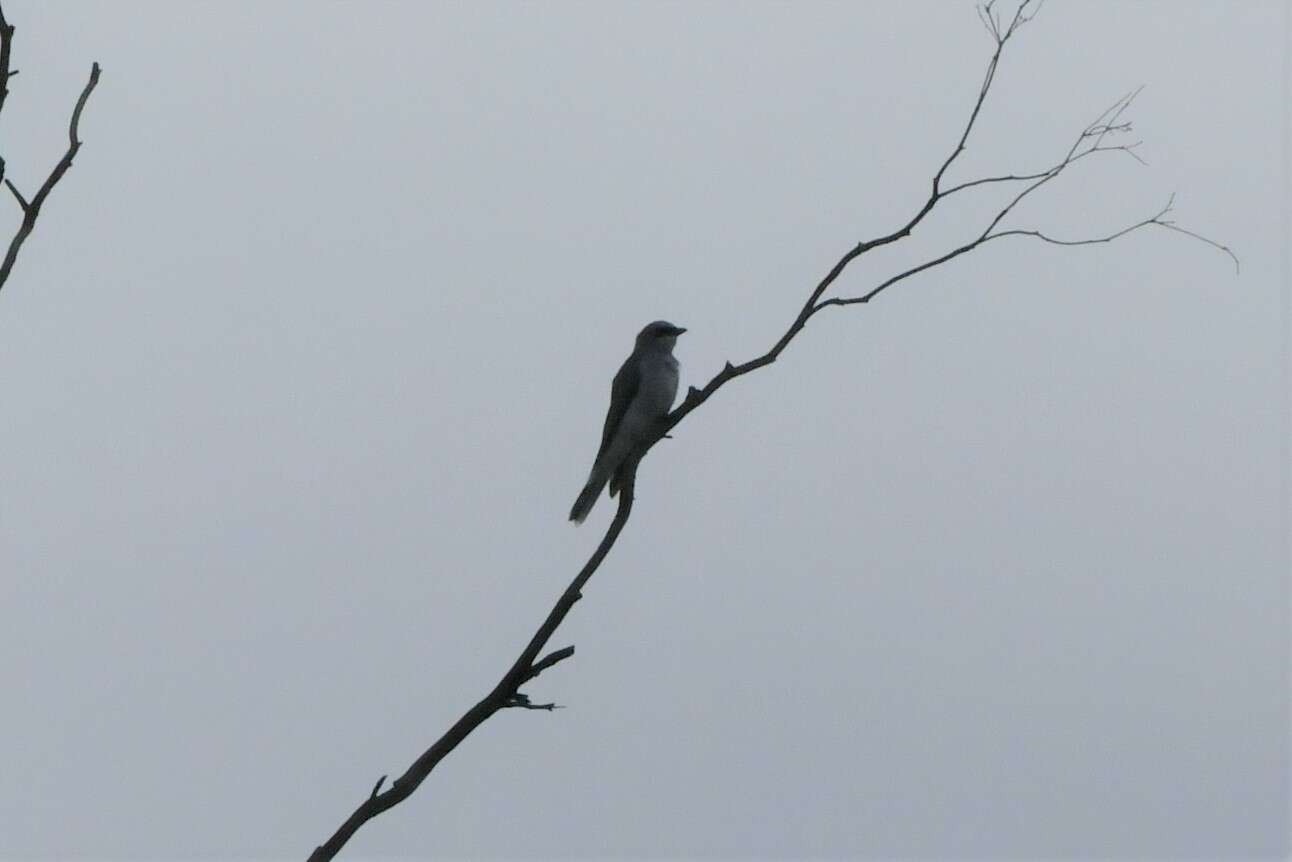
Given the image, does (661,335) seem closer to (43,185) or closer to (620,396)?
(620,396)

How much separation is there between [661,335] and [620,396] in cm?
55

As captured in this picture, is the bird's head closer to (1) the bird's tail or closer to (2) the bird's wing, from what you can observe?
(2) the bird's wing

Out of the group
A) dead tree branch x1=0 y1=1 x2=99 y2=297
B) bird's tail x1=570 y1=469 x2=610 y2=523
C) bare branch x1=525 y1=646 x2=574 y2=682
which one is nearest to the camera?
dead tree branch x1=0 y1=1 x2=99 y2=297

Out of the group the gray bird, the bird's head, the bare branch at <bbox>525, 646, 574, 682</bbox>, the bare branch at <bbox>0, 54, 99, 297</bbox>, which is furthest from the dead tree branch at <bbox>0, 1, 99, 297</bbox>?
the bird's head

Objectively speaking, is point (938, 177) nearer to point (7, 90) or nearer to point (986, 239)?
point (986, 239)

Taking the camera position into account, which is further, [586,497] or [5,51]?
[586,497]

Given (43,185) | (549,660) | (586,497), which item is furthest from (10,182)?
(586,497)

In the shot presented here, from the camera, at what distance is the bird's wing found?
28.3 feet

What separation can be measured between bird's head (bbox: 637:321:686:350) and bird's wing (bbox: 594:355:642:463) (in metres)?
0.17

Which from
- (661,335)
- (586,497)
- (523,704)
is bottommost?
(523,704)

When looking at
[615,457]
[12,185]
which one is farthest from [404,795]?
[615,457]

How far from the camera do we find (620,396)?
8766 mm

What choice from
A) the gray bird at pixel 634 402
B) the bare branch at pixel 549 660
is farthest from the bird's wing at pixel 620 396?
the bare branch at pixel 549 660

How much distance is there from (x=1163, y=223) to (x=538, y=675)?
2746mm
